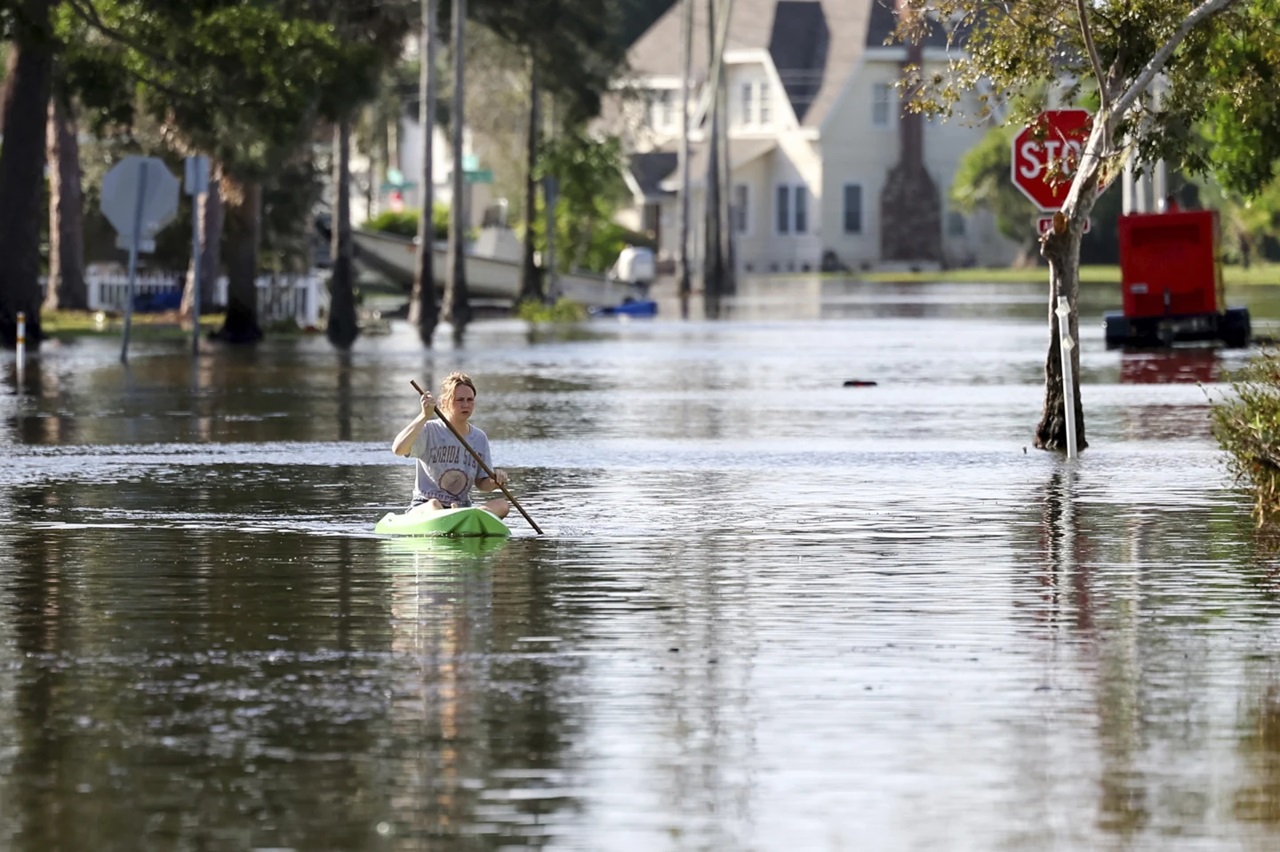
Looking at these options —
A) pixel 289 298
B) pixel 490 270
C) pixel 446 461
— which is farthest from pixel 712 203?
pixel 446 461

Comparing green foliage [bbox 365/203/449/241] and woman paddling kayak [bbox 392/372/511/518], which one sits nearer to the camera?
woman paddling kayak [bbox 392/372/511/518]

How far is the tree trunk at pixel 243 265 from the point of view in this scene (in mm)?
50188

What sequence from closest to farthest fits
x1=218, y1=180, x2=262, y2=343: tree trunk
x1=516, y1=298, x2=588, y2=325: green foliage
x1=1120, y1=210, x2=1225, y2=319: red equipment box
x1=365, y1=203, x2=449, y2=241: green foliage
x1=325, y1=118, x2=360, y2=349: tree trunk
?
1. x1=1120, y1=210, x2=1225, y2=319: red equipment box
2. x1=218, y1=180, x2=262, y2=343: tree trunk
3. x1=325, y1=118, x2=360, y2=349: tree trunk
4. x1=516, y1=298, x2=588, y2=325: green foliage
5. x1=365, y1=203, x2=449, y2=241: green foliage

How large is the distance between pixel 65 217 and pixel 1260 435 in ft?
153

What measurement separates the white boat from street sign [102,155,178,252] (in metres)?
33.3

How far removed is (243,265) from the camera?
5066cm

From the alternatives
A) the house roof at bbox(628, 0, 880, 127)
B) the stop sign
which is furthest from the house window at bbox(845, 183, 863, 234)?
the stop sign

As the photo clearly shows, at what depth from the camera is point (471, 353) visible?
149ft

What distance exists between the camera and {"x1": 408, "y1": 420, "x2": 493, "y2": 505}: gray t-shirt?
Answer: 17.0 meters

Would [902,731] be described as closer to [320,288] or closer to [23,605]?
[23,605]

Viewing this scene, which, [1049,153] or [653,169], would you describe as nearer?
[1049,153]

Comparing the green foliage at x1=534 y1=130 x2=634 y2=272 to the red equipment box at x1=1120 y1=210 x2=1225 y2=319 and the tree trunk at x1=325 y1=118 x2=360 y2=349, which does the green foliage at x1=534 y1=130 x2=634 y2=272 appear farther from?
the red equipment box at x1=1120 y1=210 x2=1225 y2=319

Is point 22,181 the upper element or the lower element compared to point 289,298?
upper

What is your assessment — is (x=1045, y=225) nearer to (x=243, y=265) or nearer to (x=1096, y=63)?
(x=1096, y=63)
